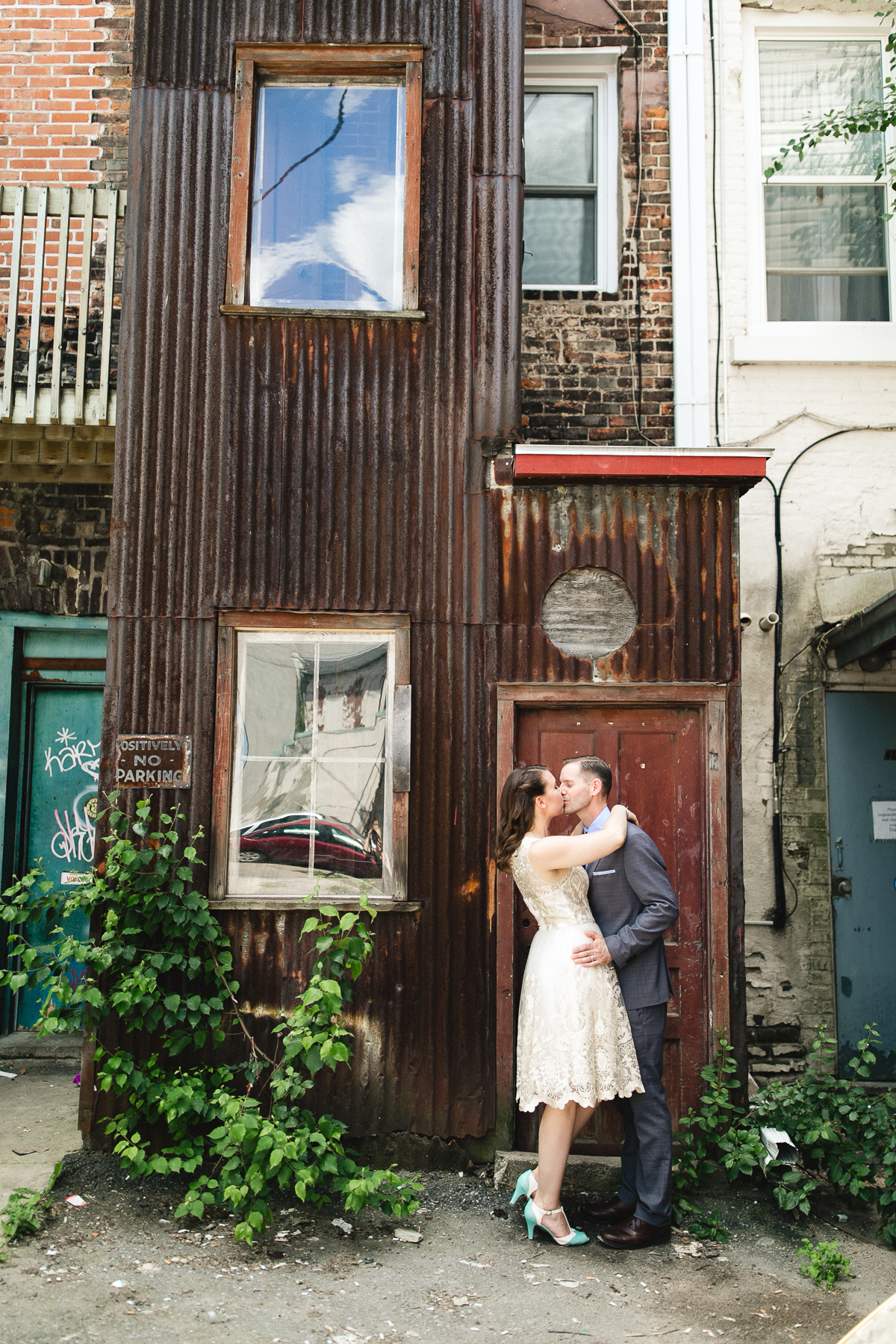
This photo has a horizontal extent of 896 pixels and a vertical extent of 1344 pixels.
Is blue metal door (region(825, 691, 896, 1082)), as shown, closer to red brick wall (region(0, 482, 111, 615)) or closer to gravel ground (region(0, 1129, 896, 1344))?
gravel ground (region(0, 1129, 896, 1344))

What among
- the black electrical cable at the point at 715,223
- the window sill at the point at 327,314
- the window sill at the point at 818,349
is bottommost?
the window sill at the point at 327,314

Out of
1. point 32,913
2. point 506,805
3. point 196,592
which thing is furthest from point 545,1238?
point 196,592

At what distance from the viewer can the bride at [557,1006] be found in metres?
3.91

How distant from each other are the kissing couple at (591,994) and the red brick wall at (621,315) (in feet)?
9.89

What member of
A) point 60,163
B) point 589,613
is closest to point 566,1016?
point 589,613

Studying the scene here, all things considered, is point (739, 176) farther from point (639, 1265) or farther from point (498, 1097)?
point (639, 1265)

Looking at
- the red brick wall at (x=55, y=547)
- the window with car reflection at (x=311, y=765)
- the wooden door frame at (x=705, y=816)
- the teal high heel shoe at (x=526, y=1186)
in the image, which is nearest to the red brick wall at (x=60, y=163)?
the red brick wall at (x=55, y=547)

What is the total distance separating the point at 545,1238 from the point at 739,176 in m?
6.53

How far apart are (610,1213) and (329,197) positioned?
17.6ft

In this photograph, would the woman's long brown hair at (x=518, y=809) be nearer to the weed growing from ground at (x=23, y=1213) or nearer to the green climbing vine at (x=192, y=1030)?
the green climbing vine at (x=192, y=1030)

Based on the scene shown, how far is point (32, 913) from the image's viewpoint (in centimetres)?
440

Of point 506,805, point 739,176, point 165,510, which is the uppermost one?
point 739,176

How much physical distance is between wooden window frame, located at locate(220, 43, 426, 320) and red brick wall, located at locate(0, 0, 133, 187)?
75.2 inches

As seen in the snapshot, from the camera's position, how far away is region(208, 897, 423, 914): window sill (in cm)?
473
